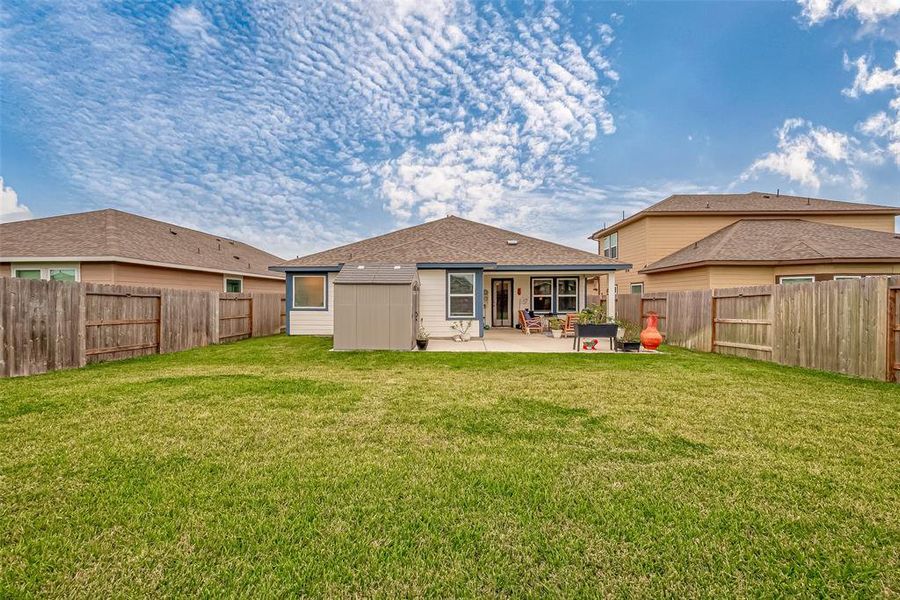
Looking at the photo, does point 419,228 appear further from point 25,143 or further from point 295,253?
point 25,143

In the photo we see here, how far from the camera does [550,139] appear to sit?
56.4 feet

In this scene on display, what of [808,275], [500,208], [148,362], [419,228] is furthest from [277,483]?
[500,208]

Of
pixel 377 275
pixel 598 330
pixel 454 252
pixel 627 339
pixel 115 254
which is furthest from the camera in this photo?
pixel 454 252

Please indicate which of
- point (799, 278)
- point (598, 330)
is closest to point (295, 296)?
point (598, 330)

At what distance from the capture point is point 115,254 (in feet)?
42.5

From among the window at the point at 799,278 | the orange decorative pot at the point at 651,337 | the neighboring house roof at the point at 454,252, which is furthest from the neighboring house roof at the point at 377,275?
the window at the point at 799,278

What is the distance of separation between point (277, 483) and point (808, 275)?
57.8 ft

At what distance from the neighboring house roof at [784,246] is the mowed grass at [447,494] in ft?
33.2

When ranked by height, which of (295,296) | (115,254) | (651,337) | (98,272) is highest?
(115,254)

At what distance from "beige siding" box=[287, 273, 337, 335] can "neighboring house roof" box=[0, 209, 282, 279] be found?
5333mm

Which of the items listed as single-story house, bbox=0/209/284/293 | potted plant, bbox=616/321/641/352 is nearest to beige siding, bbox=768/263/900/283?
potted plant, bbox=616/321/641/352

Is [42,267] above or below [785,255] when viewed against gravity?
below

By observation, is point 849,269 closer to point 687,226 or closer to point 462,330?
point 687,226

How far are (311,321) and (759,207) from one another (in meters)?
21.9
